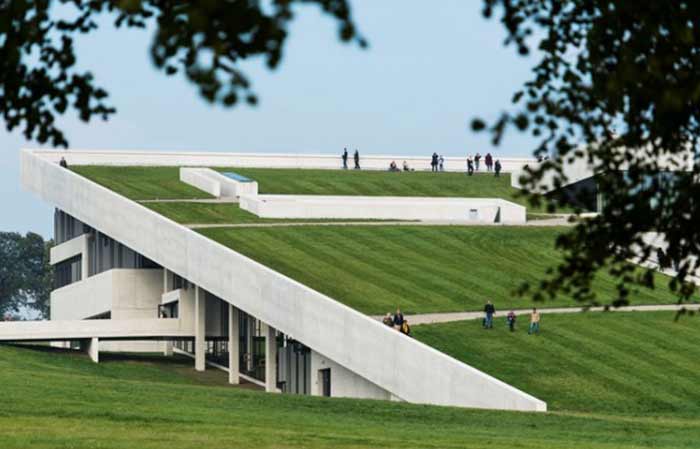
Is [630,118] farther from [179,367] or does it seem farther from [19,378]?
[179,367]

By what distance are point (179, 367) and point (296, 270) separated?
5646mm

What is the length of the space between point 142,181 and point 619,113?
65.5 m

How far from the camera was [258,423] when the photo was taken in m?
29.5

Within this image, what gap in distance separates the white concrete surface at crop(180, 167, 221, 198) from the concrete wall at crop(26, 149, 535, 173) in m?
5.47

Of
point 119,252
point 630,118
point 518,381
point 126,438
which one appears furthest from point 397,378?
point 630,118

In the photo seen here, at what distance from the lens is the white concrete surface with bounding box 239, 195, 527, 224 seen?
70.4 metres

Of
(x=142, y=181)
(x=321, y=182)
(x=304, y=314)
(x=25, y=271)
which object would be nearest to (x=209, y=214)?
(x=142, y=181)

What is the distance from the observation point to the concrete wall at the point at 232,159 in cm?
8275

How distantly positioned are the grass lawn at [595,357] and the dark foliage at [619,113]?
27.4 m

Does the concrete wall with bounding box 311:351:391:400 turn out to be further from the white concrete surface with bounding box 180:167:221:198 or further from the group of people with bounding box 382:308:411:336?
the white concrete surface with bounding box 180:167:221:198

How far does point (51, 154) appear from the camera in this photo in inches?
3172

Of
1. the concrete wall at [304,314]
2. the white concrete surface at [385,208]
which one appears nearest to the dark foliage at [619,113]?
the concrete wall at [304,314]

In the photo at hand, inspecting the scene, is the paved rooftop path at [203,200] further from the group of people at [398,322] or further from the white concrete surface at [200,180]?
the group of people at [398,322]

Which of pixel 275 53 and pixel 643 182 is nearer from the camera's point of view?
pixel 275 53
